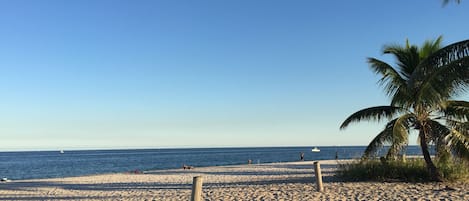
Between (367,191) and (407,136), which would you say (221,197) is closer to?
(367,191)

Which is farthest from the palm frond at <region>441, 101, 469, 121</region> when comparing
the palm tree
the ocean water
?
the ocean water

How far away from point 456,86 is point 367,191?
402cm

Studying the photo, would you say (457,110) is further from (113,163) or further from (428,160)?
(113,163)

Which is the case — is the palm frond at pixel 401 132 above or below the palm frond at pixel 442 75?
below

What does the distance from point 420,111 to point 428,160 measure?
1.64m

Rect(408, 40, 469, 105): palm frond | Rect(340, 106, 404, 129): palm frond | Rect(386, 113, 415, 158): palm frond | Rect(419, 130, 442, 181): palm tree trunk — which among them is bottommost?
Rect(419, 130, 442, 181): palm tree trunk

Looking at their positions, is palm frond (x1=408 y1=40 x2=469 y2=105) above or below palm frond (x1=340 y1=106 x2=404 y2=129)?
above

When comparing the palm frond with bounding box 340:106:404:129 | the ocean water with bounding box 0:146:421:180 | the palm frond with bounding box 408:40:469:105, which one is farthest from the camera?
the ocean water with bounding box 0:146:421:180

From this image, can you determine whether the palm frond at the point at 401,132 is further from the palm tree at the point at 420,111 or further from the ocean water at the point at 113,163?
the ocean water at the point at 113,163

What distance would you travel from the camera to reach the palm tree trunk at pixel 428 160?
12766mm

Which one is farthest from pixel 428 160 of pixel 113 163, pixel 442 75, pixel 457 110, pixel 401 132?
pixel 113 163

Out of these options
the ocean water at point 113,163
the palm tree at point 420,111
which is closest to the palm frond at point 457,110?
the palm tree at point 420,111

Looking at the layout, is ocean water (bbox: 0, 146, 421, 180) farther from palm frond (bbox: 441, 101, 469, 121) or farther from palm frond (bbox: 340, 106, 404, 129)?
palm frond (bbox: 441, 101, 469, 121)

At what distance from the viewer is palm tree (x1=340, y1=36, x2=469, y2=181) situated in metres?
11.6
